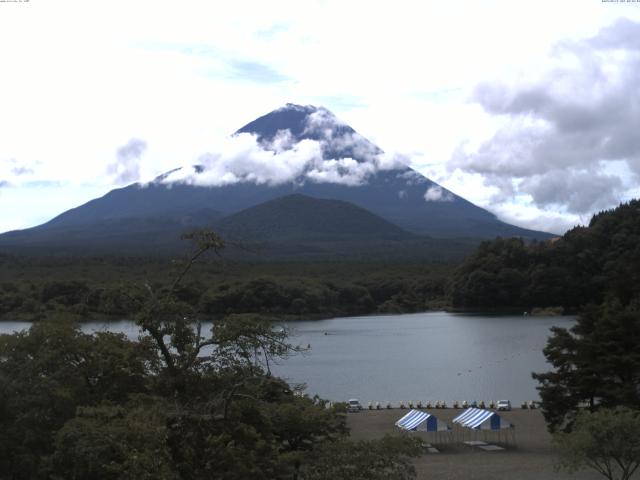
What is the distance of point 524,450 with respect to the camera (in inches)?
672

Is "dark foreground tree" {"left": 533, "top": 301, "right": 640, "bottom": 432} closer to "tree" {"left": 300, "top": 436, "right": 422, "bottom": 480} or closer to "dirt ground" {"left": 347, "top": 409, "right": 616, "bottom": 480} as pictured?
"dirt ground" {"left": 347, "top": 409, "right": 616, "bottom": 480}

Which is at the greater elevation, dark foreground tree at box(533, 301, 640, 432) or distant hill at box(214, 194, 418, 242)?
distant hill at box(214, 194, 418, 242)

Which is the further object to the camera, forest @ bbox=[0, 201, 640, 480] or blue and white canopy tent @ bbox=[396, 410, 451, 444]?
blue and white canopy tent @ bbox=[396, 410, 451, 444]

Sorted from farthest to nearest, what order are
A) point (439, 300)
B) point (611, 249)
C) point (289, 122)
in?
point (289, 122)
point (439, 300)
point (611, 249)

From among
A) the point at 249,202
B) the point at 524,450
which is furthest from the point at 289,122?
the point at 524,450

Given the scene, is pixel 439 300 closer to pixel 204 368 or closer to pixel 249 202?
pixel 204 368

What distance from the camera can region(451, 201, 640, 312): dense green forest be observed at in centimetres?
5694

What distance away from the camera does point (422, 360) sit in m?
33.4

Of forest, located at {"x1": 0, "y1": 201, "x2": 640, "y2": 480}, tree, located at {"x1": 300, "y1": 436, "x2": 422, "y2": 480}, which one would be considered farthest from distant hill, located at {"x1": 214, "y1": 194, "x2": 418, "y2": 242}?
tree, located at {"x1": 300, "y1": 436, "x2": 422, "y2": 480}

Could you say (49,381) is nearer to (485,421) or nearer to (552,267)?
(485,421)

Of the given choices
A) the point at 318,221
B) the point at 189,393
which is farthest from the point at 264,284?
the point at 318,221

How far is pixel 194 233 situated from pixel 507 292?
2185 inches

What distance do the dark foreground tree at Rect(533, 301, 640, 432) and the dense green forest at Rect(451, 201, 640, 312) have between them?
1556 inches

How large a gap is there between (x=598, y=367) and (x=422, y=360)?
17741 mm
